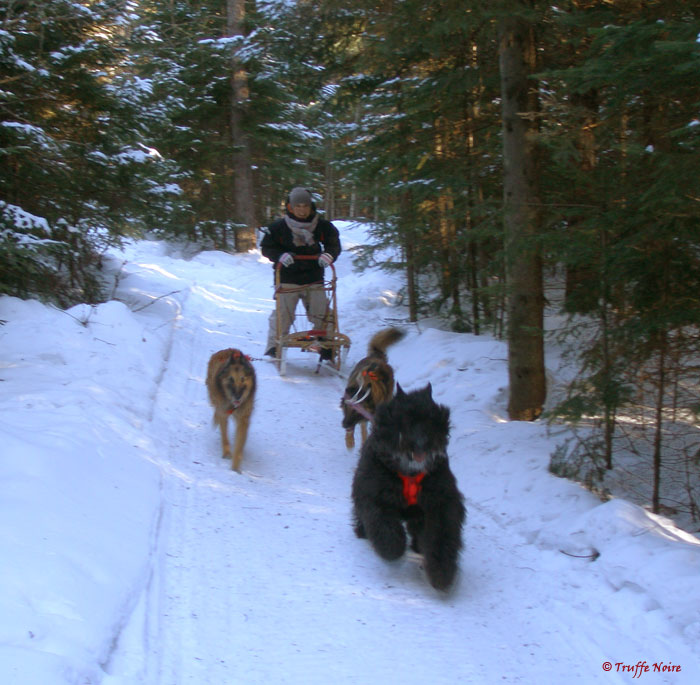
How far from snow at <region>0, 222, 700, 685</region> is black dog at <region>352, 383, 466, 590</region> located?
1.22 ft

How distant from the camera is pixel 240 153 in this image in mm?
22641

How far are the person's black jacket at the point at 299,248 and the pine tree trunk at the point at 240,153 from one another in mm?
12267

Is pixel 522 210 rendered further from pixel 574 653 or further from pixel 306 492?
pixel 574 653

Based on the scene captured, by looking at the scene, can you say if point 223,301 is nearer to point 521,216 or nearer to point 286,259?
point 286,259

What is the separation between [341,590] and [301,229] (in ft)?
23.0

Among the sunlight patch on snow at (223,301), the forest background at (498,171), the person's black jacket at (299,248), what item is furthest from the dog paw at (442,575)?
the sunlight patch on snow at (223,301)

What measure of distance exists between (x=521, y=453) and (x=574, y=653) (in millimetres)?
3033

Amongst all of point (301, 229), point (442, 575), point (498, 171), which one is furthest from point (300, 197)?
point (442, 575)

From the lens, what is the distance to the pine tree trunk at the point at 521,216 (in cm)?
683

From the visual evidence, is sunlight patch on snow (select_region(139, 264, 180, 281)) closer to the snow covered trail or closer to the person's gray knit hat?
the person's gray knit hat

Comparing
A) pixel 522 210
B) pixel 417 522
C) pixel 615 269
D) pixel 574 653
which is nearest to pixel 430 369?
pixel 522 210

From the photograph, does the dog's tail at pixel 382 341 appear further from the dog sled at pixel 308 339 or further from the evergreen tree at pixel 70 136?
the evergreen tree at pixel 70 136

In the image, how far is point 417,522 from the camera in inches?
188

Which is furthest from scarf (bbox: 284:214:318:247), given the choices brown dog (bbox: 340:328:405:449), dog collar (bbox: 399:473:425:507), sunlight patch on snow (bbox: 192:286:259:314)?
dog collar (bbox: 399:473:425:507)
